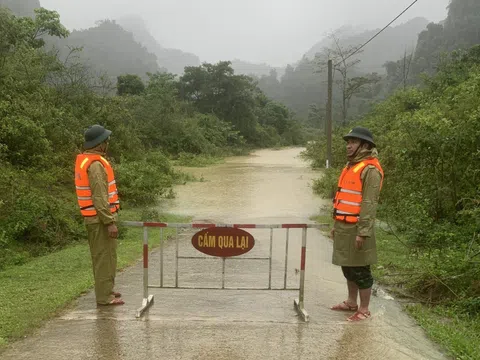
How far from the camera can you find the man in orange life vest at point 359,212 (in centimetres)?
432

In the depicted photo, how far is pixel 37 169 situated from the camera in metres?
11.7

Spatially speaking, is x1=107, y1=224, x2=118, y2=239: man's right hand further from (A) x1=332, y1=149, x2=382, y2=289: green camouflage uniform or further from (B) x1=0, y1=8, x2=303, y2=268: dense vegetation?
(B) x1=0, y1=8, x2=303, y2=268: dense vegetation

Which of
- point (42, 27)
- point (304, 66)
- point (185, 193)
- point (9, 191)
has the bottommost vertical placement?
point (185, 193)

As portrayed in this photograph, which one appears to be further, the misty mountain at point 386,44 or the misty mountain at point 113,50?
the misty mountain at point 386,44

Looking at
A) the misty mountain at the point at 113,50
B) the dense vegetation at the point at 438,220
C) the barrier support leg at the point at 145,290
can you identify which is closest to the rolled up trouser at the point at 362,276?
the dense vegetation at the point at 438,220

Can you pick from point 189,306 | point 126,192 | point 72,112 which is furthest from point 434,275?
point 72,112

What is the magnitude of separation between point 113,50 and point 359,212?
11208 cm

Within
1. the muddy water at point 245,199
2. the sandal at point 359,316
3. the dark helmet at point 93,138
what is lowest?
the muddy water at point 245,199

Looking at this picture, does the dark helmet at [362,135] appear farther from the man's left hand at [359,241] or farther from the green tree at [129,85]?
the green tree at [129,85]

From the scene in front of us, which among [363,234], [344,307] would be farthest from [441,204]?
[363,234]

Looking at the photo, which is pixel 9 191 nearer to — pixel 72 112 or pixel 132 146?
pixel 72 112

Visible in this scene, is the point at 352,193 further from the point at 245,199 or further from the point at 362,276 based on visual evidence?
the point at 245,199

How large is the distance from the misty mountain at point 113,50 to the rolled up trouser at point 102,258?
94474 millimetres

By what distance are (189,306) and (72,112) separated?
14018 mm
